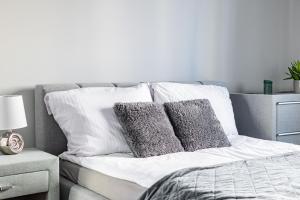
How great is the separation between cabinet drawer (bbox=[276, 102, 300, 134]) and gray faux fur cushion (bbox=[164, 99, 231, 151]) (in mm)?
801

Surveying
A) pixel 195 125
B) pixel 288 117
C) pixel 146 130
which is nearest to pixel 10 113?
pixel 146 130

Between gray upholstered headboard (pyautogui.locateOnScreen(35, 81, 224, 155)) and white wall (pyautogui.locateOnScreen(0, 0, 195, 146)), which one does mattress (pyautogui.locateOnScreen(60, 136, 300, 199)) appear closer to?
gray upholstered headboard (pyautogui.locateOnScreen(35, 81, 224, 155))

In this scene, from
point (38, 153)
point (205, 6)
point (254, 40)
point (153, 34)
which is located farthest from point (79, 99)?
point (254, 40)

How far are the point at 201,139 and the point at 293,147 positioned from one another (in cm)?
59

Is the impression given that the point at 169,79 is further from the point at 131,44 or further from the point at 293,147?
the point at 293,147

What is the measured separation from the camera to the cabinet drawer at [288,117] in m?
3.24

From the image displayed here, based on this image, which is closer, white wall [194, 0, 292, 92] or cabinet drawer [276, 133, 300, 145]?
cabinet drawer [276, 133, 300, 145]

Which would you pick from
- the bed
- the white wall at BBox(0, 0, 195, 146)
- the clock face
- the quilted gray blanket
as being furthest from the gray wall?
the quilted gray blanket

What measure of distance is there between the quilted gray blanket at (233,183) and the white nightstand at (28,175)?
26.5 inches

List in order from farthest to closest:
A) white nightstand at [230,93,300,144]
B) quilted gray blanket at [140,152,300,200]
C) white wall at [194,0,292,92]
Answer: white wall at [194,0,292,92] → white nightstand at [230,93,300,144] → quilted gray blanket at [140,152,300,200]

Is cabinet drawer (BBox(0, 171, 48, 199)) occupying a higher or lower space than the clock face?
lower

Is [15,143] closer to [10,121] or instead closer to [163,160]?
[10,121]

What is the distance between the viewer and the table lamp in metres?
2.21

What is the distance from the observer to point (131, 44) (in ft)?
10.00
